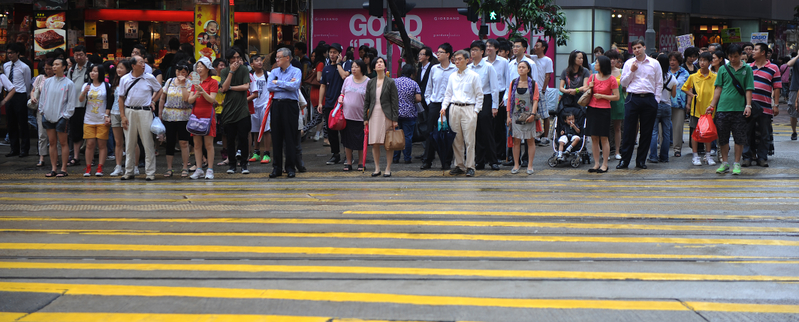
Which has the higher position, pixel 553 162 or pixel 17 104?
pixel 17 104

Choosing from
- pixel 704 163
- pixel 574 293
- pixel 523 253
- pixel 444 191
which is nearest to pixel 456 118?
pixel 444 191

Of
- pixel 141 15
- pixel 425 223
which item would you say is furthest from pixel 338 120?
pixel 141 15

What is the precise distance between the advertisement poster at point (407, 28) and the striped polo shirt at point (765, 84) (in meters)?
18.7

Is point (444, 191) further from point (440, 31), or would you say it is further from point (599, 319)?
point (440, 31)

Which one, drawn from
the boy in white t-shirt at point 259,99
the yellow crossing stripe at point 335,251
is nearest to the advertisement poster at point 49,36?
the boy in white t-shirt at point 259,99

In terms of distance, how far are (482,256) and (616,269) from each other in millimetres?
1012

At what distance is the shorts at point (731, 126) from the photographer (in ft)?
37.0

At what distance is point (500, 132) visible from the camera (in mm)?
12875

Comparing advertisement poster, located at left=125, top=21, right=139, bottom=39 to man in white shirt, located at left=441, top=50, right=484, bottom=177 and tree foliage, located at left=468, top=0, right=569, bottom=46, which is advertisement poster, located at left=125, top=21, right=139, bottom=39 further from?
man in white shirt, located at left=441, top=50, right=484, bottom=177

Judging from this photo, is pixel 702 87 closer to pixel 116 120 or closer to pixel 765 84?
pixel 765 84

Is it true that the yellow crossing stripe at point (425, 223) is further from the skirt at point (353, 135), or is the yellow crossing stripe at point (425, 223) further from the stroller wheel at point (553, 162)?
the stroller wheel at point (553, 162)

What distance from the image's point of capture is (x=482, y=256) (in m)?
6.37

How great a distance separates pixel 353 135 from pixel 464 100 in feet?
6.21

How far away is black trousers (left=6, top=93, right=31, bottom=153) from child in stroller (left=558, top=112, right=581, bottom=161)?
935 cm
